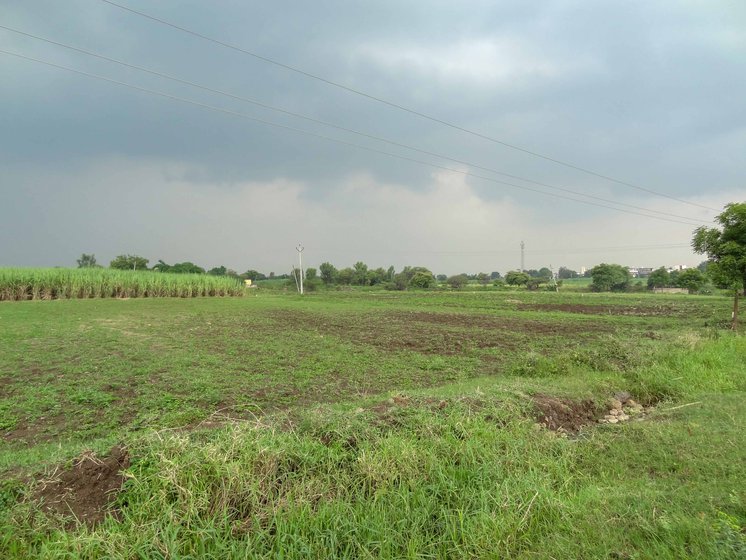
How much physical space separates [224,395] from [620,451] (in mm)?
5522

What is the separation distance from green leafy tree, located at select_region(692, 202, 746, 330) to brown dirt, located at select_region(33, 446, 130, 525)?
17.1m

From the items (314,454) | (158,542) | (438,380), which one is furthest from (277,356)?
(158,542)

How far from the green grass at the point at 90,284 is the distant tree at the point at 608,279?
57097 millimetres

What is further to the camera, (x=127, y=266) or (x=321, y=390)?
(x=127, y=266)

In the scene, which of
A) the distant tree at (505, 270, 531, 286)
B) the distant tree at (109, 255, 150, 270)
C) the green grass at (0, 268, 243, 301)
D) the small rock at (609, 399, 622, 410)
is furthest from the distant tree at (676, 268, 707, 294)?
the distant tree at (109, 255, 150, 270)

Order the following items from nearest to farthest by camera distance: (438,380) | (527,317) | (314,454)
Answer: (314,454) < (438,380) < (527,317)

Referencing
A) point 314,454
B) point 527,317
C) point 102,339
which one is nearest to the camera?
point 314,454

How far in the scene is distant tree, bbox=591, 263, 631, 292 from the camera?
60.6 m

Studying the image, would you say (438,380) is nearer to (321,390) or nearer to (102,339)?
(321,390)

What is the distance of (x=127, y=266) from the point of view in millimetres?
57469

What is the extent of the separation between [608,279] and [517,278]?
1356cm

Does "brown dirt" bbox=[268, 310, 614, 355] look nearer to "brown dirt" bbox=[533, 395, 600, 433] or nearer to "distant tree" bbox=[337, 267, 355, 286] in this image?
"brown dirt" bbox=[533, 395, 600, 433]

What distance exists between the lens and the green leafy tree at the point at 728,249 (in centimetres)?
1287

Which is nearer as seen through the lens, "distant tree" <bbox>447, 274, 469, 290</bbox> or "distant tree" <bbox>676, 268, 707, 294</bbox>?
"distant tree" <bbox>676, 268, 707, 294</bbox>
